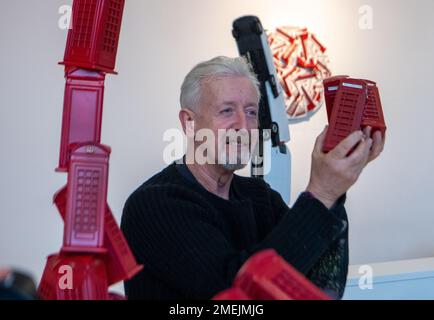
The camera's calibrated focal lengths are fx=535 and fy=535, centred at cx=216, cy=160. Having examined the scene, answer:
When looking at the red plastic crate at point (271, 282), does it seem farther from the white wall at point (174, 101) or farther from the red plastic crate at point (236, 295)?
the white wall at point (174, 101)

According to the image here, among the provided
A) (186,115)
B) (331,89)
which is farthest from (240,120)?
(331,89)

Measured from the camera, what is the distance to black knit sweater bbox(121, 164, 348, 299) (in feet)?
2.80

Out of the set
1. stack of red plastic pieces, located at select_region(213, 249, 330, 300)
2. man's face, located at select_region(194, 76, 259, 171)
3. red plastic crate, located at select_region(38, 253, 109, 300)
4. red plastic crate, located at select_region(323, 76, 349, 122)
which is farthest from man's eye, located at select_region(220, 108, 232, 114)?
stack of red plastic pieces, located at select_region(213, 249, 330, 300)

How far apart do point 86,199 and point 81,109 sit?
0.49 feet

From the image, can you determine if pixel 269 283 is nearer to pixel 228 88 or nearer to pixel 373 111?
pixel 373 111

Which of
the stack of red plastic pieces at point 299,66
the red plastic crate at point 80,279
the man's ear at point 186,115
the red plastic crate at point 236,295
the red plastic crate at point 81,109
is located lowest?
the red plastic crate at point 80,279

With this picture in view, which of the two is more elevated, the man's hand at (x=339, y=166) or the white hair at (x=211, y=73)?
the white hair at (x=211, y=73)

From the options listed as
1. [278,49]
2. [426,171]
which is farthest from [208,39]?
[426,171]

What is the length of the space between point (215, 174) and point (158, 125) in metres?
1.42

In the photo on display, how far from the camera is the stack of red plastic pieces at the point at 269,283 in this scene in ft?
1.76

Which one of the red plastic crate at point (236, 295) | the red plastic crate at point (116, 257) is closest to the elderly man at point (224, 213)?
the red plastic crate at point (116, 257)

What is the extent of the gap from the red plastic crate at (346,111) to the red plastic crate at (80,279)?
0.43 metres
